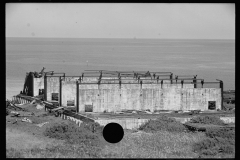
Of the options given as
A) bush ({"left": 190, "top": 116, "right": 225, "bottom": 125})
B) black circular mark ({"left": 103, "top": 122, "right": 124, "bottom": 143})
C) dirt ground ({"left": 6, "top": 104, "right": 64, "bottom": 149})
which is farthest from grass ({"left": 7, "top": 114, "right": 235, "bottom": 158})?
bush ({"left": 190, "top": 116, "right": 225, "bottom": 125})

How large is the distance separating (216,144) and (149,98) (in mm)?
9526

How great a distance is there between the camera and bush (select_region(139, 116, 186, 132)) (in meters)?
28.2

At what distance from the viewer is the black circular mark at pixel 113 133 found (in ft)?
79.8

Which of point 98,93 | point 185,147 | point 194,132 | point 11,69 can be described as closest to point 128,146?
point 185,147

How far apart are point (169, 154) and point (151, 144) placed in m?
2.30

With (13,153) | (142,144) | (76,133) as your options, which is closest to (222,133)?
(142,144)

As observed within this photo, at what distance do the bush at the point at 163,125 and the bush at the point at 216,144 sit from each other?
2.40m

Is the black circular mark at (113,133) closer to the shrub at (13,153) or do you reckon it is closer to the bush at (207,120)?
the shrub at (13,153)

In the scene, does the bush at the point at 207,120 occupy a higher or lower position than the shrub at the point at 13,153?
higher

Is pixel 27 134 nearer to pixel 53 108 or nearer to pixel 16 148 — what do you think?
pixel 16 148

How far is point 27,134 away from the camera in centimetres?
2575

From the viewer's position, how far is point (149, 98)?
1312 inches

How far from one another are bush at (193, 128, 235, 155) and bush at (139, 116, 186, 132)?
240cm

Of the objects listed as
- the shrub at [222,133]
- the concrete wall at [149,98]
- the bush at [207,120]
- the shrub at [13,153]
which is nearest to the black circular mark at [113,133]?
the shrub at [13,153]
